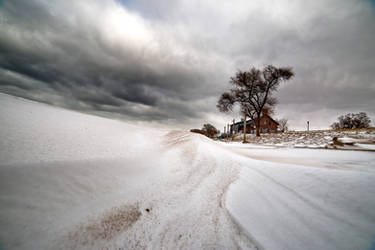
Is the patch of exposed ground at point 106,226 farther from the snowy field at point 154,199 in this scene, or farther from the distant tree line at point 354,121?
the distant tree line at point 354,121

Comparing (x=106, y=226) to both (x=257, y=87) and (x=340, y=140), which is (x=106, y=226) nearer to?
(x=340, y=140)

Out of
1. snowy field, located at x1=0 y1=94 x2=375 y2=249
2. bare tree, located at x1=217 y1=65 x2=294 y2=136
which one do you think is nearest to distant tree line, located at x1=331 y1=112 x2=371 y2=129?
bare tree, located at x1=217 y1=65 x2=294 y2=136

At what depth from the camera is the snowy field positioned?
0.79 metres

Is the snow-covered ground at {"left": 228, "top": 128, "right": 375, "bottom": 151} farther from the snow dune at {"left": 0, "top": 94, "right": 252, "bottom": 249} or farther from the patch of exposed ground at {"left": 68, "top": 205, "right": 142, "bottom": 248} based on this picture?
the patch of exposed ground at {"left": 68, "top": 205, "right": 142, "bottom": 248}

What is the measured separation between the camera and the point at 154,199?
3.72 feet

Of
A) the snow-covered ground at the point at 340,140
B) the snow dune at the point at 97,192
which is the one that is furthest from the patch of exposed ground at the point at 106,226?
the snow-covered ground at the point at 340,140

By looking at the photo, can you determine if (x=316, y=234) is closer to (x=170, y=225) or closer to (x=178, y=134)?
(x=170, y=225)

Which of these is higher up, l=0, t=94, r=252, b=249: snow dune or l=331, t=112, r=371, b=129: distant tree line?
l=331, t=112, r=371, b=129: distant tree line

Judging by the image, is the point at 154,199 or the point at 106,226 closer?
the point at 106,226

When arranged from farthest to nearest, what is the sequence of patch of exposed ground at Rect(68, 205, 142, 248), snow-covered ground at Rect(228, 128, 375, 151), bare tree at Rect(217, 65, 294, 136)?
bare tree at Rect(217, 65, 294, 136) < snow-covered ground at Rect(228, 128, 375, 151) < patch of exposed ground at Rect(68, 205, 142, 248)

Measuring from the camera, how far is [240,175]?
5.58 feet

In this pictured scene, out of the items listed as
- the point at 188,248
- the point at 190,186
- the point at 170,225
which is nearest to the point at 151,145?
the point at 190,186

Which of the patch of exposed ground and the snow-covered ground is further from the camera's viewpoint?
the snow-covered ground

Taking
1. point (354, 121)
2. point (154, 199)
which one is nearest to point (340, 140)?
point (154, 199)
